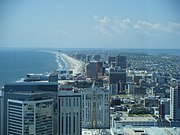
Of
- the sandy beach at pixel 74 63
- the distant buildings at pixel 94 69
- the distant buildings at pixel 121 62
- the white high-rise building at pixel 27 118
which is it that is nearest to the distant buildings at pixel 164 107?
the distant buildings at pixel 94 69

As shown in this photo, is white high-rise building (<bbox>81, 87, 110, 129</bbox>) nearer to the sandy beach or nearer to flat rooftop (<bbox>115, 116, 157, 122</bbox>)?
flat rooftop (<bbox>115, 116, 157, 122</bbox>)

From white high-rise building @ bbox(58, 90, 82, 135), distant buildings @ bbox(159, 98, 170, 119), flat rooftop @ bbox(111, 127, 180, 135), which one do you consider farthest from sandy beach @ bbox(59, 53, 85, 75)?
white high-rise building @ bbox(58, 90, 82, 135)

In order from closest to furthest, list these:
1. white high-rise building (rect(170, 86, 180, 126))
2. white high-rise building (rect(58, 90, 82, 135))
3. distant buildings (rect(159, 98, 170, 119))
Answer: white high-rise building (rect(58, 90, 82, 135)) → white high-rise building (rect(170, 86, 180, 126)) → distant buildings (rect(159, 98, 170, 119))

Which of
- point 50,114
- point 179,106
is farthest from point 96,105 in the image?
point 50,114

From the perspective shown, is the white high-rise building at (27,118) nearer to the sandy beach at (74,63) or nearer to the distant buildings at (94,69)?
the distant buildings at (94,69)

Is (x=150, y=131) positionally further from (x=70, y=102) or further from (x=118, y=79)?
(x=118, y=79)

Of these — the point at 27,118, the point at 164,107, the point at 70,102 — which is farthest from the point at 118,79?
the point at 27,118
